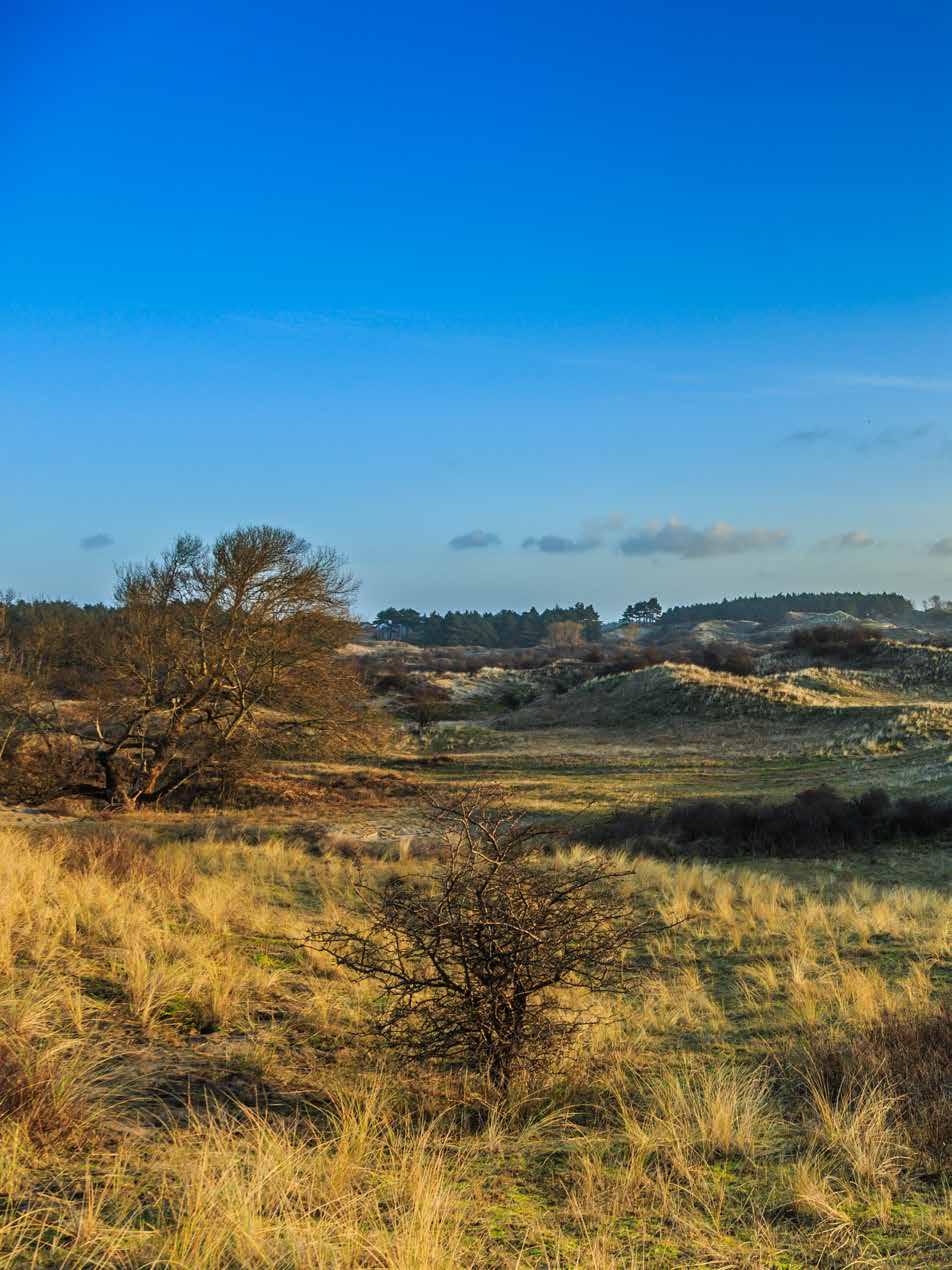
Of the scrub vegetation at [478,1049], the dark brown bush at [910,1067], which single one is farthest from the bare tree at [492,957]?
the dark brown bush at [910,1067]

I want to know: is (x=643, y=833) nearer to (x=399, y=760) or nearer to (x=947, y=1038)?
(x=947, y=1038)

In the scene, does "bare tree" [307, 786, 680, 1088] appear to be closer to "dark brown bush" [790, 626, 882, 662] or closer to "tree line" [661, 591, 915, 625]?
"dark brown bush" [790, 626, 882, 662]

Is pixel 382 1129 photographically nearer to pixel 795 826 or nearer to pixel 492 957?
pixel 492 957

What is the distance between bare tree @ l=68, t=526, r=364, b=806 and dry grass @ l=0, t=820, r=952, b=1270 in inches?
661

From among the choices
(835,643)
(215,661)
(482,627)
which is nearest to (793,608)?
(482,627)

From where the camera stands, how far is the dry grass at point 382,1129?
10.6 ft

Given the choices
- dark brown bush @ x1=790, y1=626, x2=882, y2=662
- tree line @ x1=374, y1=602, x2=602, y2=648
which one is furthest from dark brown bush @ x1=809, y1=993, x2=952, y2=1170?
tree line @ x1=374, y1=602, x2=602, y2=648

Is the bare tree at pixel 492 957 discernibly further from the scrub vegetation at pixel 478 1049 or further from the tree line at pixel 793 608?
the tree line at pixel 793 608

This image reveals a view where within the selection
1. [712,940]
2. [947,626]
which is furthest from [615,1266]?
[947,626]

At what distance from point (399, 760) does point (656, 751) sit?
11.3m

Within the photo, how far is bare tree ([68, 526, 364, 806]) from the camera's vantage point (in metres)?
24.4

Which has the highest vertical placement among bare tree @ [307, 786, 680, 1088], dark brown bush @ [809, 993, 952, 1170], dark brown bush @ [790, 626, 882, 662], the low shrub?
dark brown bush @ [790, 626, 882, 662]

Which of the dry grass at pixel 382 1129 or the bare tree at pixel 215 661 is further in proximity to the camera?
the bare tree at pixel 215 661

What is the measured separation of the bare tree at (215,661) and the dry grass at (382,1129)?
16.8 metres
